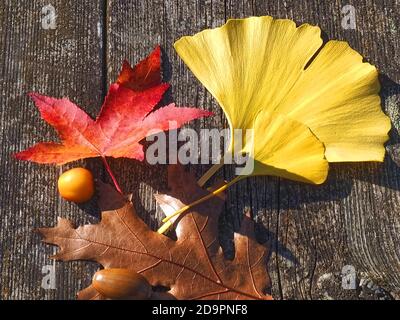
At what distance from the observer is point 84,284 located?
143 centimetres

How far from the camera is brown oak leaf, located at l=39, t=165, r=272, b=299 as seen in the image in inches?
54.7

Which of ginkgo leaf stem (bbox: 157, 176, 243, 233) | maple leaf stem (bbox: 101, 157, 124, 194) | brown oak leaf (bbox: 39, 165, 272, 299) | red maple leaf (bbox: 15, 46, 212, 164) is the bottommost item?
brown oak leaf (bbox: 39, 165, 272, 299)

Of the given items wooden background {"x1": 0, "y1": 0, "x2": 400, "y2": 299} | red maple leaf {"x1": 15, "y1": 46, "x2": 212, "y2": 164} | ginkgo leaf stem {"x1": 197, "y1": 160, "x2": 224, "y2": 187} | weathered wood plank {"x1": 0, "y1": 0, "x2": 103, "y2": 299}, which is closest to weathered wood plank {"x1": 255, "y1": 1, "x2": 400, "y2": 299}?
wooden background {"x1": 0, "y1": 0, "x2": 400, "y2": 299}

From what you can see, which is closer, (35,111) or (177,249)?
(177,249)

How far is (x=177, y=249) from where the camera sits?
55.1 inches

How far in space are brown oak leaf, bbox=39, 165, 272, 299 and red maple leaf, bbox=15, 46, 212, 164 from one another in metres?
0.10

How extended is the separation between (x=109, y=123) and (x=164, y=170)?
174 mm

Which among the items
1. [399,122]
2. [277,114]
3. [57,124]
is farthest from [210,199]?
[399,122]

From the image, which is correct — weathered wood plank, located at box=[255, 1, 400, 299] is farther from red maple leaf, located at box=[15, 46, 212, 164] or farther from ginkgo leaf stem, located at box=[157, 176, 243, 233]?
red maple leaf, located at box=[15, 46, 212, 164]

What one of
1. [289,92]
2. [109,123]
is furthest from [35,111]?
[289,92]

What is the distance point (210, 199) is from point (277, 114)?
0.25m

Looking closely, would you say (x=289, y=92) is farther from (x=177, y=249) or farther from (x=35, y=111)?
(x=35, y=111)

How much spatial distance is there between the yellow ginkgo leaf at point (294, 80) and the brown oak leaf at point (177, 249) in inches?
9.7
